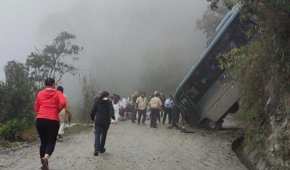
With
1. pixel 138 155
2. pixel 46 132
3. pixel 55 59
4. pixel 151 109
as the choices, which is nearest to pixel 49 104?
pixel 46 132

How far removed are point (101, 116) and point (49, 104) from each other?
3358mm

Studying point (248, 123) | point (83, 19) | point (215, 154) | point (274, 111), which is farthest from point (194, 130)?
point (83, 19)

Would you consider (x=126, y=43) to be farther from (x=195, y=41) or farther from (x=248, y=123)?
(x=248, y=123)

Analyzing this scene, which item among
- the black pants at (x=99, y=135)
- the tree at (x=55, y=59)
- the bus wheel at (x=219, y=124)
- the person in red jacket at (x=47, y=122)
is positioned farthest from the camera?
the tree at (x=55, y=59)

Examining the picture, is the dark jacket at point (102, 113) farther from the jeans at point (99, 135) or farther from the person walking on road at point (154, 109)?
the person walking on road at point (154, 109)

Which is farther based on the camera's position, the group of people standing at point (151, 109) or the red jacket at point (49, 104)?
the group of people standing at point (151, 109)

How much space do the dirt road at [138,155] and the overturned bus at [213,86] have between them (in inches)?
74.9

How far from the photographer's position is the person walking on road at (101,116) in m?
13.1

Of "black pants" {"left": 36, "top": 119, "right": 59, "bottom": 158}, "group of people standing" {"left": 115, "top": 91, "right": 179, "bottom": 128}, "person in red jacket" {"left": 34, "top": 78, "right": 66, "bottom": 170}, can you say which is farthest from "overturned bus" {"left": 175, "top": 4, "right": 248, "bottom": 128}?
"black pants" {"left": 36, "top": 119, "right": 59, "bottom": 158}

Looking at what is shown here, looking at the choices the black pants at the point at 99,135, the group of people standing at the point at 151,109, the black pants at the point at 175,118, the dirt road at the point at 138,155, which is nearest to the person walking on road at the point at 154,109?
the group of people standing at the point at 151,109

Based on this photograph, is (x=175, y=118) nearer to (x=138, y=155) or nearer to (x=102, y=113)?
(x=138, y=155)

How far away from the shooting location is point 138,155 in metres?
13.9

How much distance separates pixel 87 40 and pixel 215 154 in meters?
88.4

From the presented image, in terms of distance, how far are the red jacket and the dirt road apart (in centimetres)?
202
